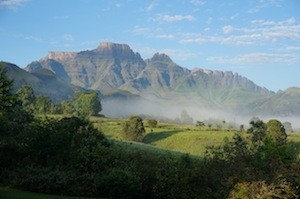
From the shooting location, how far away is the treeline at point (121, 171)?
22.1 metres

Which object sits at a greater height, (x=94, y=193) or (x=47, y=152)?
(x=47, y=152)


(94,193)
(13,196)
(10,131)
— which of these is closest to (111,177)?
(94,193)

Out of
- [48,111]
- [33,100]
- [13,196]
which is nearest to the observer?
[13,196]

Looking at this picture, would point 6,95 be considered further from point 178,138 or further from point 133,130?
point 178,138

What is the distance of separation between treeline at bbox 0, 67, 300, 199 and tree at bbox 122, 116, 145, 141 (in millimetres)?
52792

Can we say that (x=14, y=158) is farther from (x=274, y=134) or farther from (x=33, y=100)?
(x=33, y=100)

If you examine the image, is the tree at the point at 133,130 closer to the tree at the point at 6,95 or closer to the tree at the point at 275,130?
the tree at the point at 275,130

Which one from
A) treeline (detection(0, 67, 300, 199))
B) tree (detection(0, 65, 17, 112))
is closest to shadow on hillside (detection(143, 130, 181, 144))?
tree (detection(0, 65, 17, 112))

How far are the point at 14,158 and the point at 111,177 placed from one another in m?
8.07

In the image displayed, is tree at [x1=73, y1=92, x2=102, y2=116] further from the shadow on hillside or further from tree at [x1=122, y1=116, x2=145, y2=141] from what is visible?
tree at [x1=122, y1=116, x2=145, y2=141]

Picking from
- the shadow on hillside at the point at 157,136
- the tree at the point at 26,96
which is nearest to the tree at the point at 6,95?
the shadow on hillside at the point at 157,136

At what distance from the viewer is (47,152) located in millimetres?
Answer: 26922

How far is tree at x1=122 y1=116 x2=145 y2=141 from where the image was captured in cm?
8269

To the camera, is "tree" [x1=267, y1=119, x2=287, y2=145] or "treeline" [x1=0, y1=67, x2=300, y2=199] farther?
"tree" [x1=267, y1=119, x2=287, y2=145]
